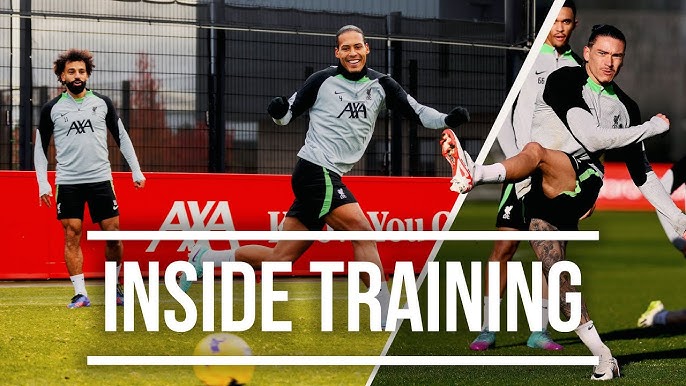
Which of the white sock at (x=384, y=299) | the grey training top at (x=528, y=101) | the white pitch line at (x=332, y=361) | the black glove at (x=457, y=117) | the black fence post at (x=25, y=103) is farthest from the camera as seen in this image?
the black fence post at (x=25, y=103)

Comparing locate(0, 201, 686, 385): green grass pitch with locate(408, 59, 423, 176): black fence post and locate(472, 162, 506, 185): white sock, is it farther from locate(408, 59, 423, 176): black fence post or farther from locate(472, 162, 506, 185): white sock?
locate(408, 59, 423, 176): black fence post

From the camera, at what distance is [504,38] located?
6449mm

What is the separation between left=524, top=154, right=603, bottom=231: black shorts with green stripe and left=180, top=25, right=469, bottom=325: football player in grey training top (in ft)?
1.46

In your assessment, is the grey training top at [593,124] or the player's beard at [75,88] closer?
the grey training top at [593,124]

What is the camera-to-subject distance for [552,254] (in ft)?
15.2

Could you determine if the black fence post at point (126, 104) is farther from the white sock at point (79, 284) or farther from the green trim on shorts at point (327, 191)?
the green trim on shorts at point (327, 191)

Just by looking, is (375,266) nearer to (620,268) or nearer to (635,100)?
(635,100)

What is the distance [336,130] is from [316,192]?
0.29m

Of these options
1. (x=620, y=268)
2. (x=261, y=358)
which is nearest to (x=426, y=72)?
(x=261, y=358)

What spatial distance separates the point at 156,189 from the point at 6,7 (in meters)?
1.57

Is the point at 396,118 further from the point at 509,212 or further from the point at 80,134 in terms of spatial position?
the point at 80,134

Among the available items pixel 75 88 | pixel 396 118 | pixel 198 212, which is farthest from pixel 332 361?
pixel 396 118

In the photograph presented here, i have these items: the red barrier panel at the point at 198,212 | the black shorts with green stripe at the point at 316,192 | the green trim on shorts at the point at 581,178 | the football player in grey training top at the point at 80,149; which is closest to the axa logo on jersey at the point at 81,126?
the football player in grey training top at the point at 80,149

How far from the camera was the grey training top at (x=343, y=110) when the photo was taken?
468 cm
